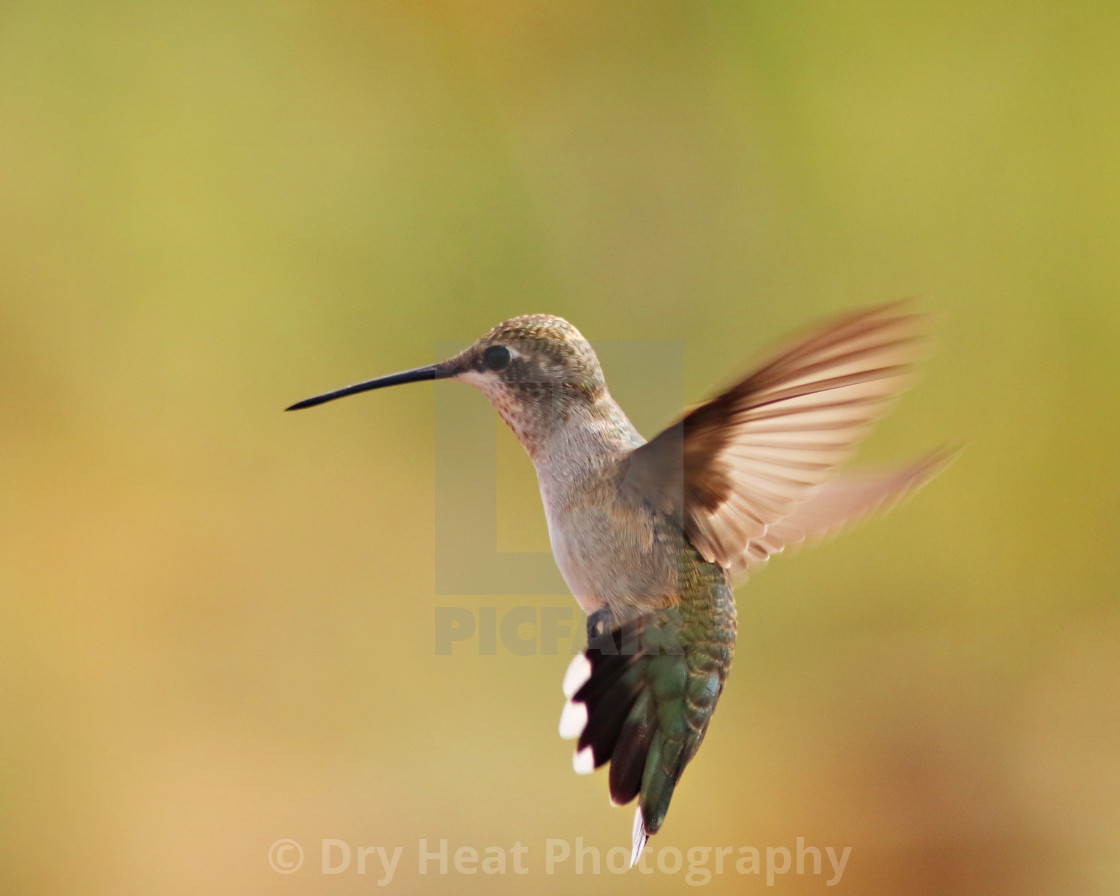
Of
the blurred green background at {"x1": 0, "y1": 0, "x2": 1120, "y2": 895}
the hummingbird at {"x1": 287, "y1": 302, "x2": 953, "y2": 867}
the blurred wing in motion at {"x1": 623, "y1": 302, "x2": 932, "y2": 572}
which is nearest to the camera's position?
the blurred wing in motion at {"x1": 623, "y1": 302, "x2": 932, "y2": 572}

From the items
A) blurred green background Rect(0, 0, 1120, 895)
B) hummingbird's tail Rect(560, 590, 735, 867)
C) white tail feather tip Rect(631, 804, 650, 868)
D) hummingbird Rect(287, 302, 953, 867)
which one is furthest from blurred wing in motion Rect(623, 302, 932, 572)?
blurred green background Rect(0, 0, 1120, 895)

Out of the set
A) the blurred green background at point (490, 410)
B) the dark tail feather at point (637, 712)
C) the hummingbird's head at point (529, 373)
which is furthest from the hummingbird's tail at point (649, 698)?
the blurred green background at point (490, 410)

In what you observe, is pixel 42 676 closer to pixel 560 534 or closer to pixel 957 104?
pixel 560 534

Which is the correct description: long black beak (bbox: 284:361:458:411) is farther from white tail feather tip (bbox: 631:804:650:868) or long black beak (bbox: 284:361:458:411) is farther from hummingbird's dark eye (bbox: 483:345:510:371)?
white tail feather tip (bbox: 631:804:650:868)

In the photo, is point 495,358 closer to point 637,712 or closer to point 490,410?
point 637,712

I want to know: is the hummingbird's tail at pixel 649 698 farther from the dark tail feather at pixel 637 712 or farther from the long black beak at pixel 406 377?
the long black beak at pixel 406 377

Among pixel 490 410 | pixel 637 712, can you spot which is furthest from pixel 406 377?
pixel 490 410
